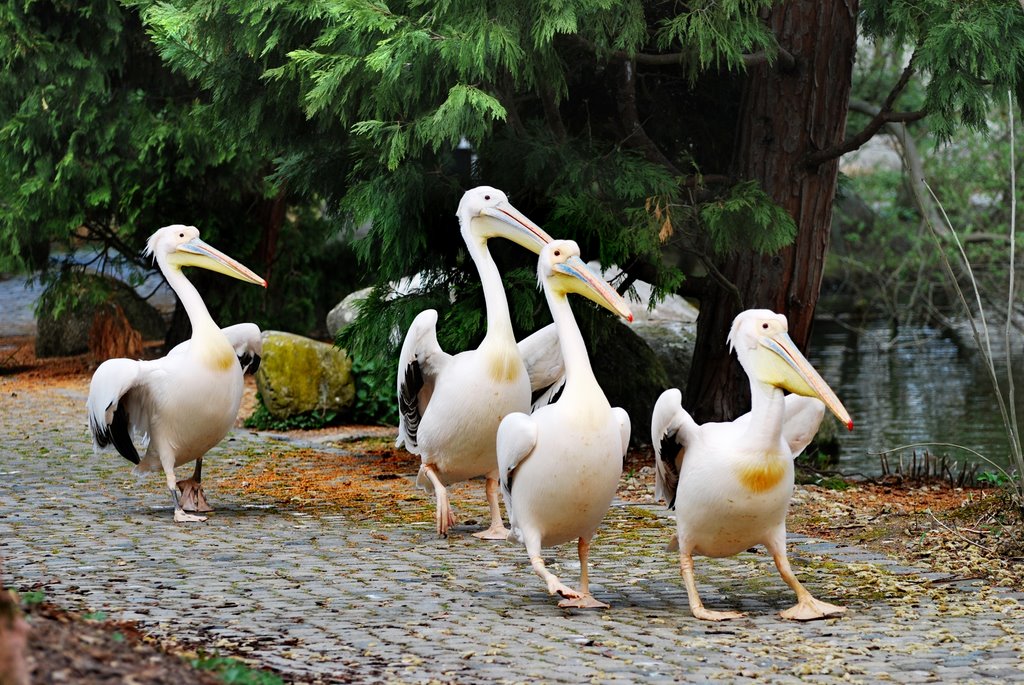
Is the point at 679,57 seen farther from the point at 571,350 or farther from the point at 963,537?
the point at 963,537

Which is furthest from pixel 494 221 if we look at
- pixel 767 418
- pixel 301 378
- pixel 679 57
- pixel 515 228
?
pixel 301 378

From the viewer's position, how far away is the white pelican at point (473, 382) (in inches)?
254

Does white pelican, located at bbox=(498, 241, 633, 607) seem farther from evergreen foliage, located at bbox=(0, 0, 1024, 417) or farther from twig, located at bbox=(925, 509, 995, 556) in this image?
evergreen foliage, located at bbox=(0, 0, 1024, 417)

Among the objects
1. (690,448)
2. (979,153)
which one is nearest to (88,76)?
(690,448)

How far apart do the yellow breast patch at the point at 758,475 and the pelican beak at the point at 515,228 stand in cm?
207

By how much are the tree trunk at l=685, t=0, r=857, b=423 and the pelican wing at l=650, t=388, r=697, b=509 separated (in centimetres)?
369

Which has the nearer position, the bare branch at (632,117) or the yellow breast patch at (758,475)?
the yellow breast patch at (758,475)

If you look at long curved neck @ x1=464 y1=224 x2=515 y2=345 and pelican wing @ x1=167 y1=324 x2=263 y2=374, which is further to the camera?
pelican wing @ x1=167 y1=324 x2=263 y2=374

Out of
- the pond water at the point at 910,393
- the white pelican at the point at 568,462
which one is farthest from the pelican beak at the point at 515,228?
the pond water at the point at 910,393

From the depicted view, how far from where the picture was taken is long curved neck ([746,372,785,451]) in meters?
4.91

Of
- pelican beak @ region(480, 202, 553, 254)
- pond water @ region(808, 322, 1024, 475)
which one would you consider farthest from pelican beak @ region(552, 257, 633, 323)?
pond water @ region(808, 322, 1024, 475)

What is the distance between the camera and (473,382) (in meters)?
6.45

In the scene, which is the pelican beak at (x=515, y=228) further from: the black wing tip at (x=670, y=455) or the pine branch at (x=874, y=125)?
the pine branch at (x=874, y=125)

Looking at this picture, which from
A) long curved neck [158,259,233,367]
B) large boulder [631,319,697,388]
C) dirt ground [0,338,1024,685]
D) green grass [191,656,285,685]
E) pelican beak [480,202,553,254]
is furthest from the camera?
large boulder [631,319,697,388]
